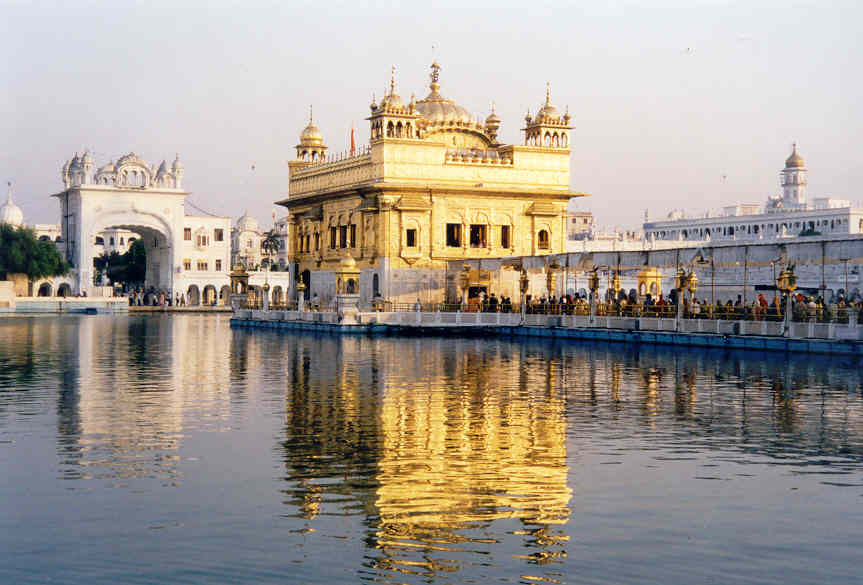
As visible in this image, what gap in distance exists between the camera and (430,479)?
36.3 ft

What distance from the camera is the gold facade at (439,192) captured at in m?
46.5

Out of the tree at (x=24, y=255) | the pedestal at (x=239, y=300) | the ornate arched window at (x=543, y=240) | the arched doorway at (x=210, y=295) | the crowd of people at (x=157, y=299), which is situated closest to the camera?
the ornate arched window at (x=543, y=240)

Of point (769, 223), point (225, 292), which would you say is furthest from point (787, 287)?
point (769, 223)

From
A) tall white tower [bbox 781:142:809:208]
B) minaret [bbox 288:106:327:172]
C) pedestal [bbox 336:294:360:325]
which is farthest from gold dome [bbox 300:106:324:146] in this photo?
tall white tower [bbox 781:142:809:208]

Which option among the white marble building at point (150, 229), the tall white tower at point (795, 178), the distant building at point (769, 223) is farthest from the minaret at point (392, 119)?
the tall white tower at point (795, 178)

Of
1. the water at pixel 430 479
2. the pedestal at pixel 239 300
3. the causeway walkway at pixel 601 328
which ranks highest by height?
the pedestal at pixel 239 300

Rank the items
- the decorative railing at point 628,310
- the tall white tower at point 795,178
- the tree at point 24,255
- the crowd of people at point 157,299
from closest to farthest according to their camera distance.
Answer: the decorative railing at point 628,310, the tree at point 24,255, the crowd of people at point 157,299, the tall white tower at point 795,178

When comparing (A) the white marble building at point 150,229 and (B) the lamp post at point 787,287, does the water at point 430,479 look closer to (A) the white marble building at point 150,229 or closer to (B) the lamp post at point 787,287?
(B) the lamp post at point 787,287

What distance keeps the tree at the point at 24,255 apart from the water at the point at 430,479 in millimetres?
59080

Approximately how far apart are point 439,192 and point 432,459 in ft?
116

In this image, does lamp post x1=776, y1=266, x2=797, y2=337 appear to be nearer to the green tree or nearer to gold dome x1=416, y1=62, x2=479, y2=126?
gold dome x1=416, y1=62, x2=479, y2=126

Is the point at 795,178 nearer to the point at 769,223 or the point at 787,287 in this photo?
the point at 769,223

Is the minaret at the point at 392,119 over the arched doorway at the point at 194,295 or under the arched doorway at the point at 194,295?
over

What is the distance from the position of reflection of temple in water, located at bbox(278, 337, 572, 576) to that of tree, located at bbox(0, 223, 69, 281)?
60152mm
